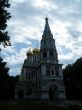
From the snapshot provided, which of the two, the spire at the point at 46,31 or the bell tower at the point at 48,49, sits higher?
the spire at the point at 46,31

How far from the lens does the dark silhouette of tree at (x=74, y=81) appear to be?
2498 inches

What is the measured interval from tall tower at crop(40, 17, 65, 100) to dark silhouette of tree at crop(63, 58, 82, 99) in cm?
828

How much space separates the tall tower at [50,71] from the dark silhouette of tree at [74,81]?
828cm

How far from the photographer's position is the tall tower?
180 ft

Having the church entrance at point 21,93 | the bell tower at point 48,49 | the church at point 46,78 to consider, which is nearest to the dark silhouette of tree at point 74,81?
the church at point 46,78

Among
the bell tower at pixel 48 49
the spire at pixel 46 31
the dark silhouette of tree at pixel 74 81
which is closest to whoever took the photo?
the bell tower at pixel 48 49

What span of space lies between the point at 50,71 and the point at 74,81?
39.5ft

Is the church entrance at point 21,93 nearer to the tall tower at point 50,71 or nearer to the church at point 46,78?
the church at point 46,78

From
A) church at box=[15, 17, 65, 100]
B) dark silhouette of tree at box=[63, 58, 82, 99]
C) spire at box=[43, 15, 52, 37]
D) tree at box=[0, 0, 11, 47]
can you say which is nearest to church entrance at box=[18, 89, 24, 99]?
church at box=[15, 17, 65, 100]

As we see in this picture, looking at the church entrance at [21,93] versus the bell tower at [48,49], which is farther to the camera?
the church entrance at [21,93]

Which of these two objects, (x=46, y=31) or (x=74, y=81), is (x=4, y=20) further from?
(x=74, y=81)

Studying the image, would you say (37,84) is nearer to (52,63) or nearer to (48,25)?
(52,63)

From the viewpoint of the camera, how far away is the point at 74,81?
216 feet

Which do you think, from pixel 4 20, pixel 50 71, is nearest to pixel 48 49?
pixel 50 71
